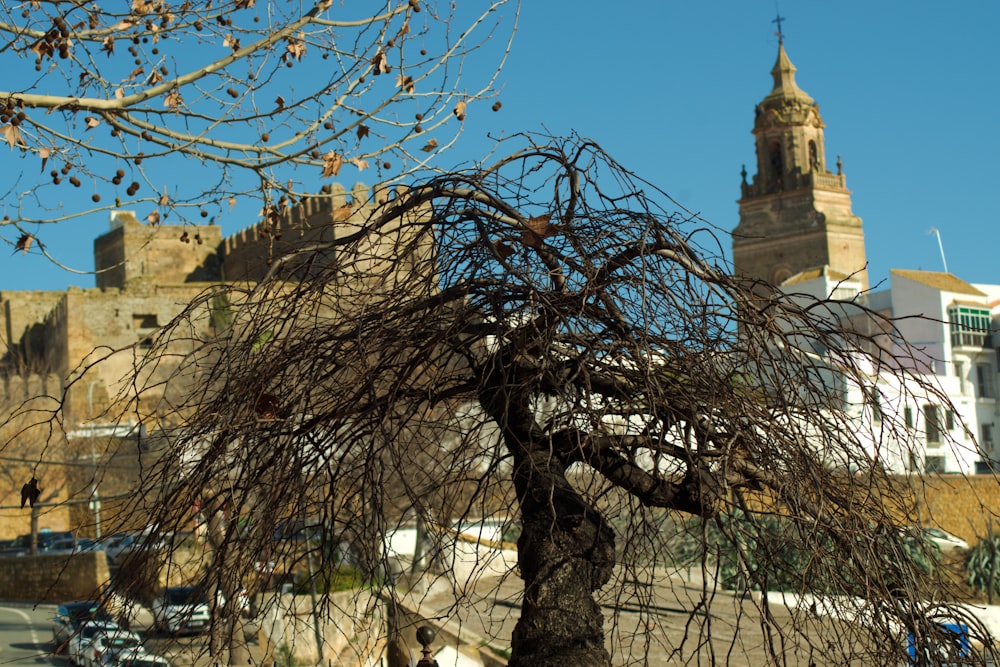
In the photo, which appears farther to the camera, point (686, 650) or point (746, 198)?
point (746, 198)

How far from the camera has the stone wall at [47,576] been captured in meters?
25.3

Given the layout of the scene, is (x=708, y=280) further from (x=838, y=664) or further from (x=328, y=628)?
(x=328, y=628)

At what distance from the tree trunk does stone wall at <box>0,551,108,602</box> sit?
68.6 ft

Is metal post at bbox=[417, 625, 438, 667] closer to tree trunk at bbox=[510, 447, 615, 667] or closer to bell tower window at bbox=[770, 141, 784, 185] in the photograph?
tree trunk at bbox=[510, 447, 615, 667]

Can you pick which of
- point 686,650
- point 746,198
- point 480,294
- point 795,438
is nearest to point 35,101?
point 480,294

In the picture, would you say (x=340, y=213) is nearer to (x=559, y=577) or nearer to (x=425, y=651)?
(x=559, y=577)

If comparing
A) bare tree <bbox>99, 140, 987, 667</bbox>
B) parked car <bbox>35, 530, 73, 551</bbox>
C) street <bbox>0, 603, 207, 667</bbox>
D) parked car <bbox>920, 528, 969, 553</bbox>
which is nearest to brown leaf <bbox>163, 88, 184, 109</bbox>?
bare tree <bbox>99, 140, 987, 667</bbox>

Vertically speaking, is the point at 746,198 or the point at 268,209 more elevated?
the point at 746,198

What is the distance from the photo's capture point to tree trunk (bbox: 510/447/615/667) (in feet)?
15.1

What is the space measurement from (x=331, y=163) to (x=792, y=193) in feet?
266

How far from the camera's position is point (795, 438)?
4.06 m

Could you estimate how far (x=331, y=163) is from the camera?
748 cm

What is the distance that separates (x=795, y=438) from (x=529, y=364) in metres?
1.03

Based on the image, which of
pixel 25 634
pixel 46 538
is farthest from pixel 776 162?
pixel 25 634
